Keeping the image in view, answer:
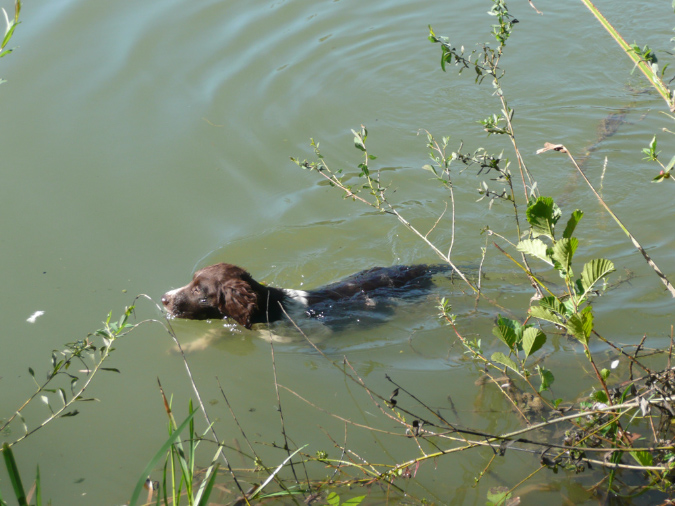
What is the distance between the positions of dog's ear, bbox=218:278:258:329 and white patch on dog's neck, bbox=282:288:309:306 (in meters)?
0.56

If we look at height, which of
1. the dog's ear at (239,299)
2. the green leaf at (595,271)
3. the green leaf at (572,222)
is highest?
the green leaf at (572,222)

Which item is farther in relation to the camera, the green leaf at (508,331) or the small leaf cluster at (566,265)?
the green leaf at (508,331)

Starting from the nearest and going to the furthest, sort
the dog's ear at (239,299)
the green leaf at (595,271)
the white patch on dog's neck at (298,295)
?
the green leaf at (595,271)
the dog's ear at (239,299)
the white patch on dog's neck at (298,295)

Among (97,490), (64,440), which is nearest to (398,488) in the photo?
(97,490)

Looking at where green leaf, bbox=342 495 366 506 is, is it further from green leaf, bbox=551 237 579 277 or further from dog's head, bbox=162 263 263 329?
dog's head, bbox=162 263 263 329

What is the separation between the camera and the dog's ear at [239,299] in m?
6.24

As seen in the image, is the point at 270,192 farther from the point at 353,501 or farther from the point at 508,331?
the point at 508,331

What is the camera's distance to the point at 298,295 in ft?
22.2

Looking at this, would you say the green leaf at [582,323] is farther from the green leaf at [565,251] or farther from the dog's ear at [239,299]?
the dog's ear at [239,299]

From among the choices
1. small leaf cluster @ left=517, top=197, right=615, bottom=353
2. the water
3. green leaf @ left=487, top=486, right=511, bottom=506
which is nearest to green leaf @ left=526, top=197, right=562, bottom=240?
small leaf cluster @ left=517, top=197, right=615, bottom=353

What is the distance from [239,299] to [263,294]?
270mm

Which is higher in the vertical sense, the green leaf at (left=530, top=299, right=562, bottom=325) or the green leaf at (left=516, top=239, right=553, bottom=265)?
the green leaf at (left=516, top=239, right=553, bottom=265)

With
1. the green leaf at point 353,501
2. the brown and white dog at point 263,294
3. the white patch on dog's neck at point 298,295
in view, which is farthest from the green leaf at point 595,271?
the white patch on dog's neck at point 298,295

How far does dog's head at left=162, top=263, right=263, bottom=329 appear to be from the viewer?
6.27 metres
